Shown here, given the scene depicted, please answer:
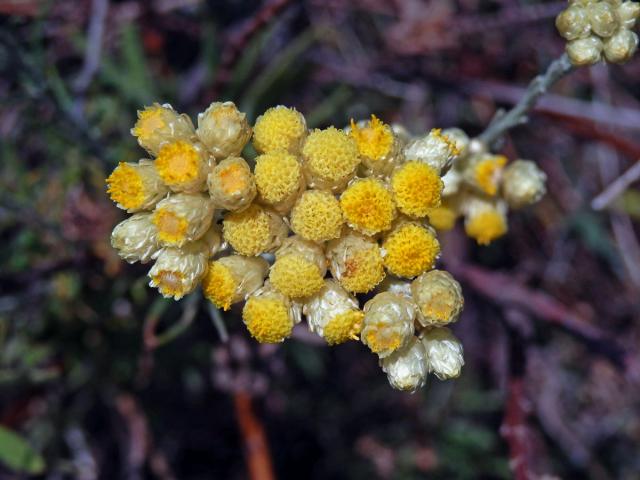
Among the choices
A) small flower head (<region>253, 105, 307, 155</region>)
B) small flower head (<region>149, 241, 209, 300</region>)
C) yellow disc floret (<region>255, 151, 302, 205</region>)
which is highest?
small flower head (<region>253, 105, 307, 155</region>)

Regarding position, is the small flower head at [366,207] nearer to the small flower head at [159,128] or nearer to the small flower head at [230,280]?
the small flower head at [230,280]

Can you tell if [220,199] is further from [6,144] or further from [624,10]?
[6,144]

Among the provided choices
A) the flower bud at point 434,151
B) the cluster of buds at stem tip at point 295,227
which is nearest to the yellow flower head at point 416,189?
the cluster of buds at stem tip at point 295,227

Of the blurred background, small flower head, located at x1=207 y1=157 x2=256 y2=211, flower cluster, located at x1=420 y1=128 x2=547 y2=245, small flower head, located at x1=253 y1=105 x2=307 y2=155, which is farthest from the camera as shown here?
the blurred background

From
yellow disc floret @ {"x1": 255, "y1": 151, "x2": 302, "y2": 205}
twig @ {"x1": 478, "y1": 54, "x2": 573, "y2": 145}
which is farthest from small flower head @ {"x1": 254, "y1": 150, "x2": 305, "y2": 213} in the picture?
twig @ {"x1": 478, "y1": 54, "x2": 573, "y2": 145}

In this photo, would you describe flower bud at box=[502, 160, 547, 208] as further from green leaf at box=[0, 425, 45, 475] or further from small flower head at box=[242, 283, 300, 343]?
green leaf at box=[0, 425, 45, 475]

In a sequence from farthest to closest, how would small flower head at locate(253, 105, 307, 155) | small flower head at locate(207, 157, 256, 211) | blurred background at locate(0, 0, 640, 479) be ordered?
blurred background at locate(0, 0, 640, 479)
small flower head at locate(253, 105, 307, 155)
small flower head at locate(207, 157, 256, 211)

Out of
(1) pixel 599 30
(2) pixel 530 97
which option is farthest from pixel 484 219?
(1) pixel 599 30
